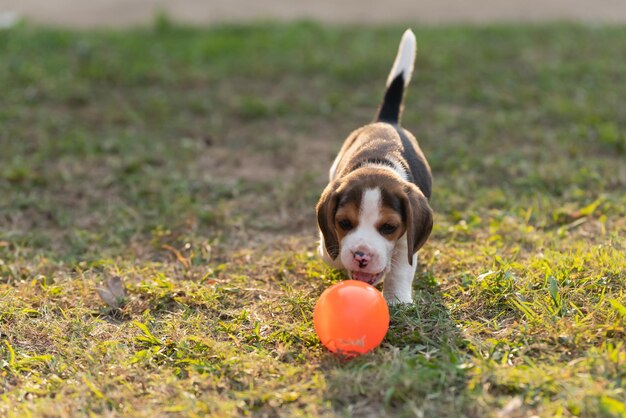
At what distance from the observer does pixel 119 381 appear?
3.61 m

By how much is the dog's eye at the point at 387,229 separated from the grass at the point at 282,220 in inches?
16.6

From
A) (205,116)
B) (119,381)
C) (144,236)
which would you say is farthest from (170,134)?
(119,381)

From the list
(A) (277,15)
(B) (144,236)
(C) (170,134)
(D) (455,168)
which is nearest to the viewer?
(B) (144,236)

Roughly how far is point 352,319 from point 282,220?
219cm

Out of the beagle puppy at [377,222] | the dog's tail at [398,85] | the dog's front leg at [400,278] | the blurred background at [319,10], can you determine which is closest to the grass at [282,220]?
the dog's front leg at [400,278]

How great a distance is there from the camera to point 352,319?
3.59 m

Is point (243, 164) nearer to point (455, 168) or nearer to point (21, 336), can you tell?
point (455, 168)

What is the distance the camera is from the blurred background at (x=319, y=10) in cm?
1147

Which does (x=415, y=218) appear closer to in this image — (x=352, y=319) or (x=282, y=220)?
(x=352, y=319)

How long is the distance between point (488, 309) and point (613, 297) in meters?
0.61

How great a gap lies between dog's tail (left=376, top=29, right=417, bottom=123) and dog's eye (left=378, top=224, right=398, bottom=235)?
1.64 meters

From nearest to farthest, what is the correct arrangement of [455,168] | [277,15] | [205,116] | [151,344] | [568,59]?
[151,344] < [455,168] < [205,116] < [568,59] < [277,15]

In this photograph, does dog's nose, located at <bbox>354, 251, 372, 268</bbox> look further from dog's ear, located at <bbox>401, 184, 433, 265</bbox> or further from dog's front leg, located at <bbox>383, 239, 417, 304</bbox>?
dog's front leg, located at <bbox>383, 239, 417, 304</bbox>

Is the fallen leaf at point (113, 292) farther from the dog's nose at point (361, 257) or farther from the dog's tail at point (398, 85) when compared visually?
the dog's tail at point (398, 85)
